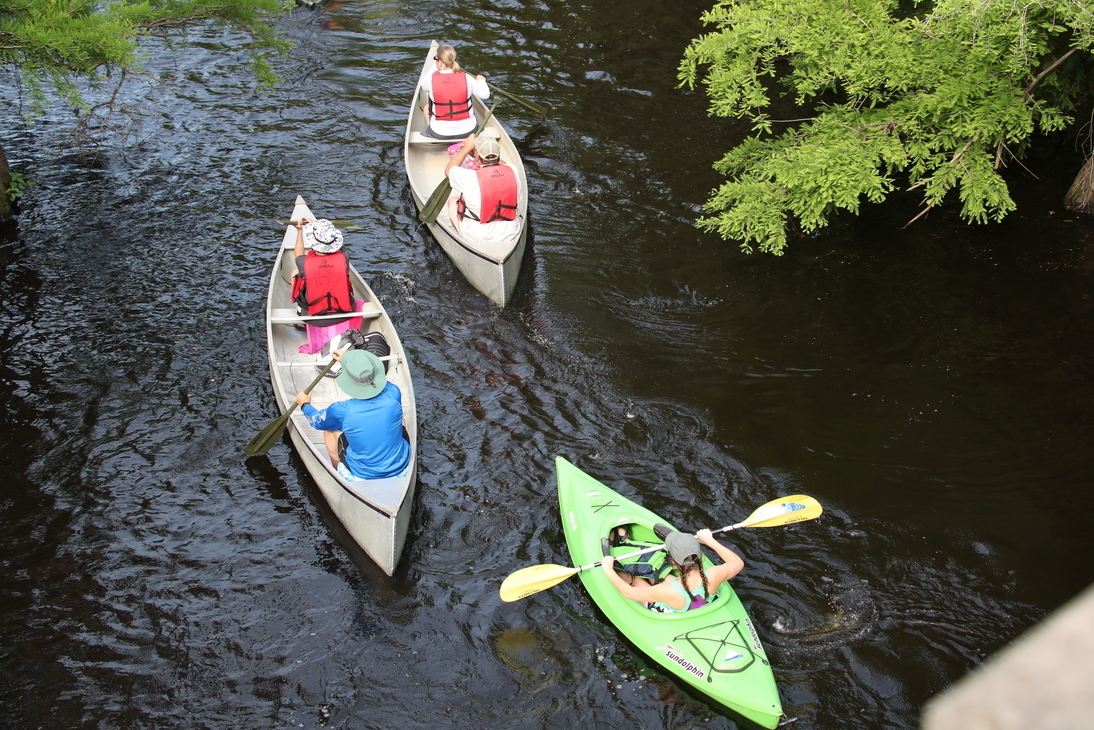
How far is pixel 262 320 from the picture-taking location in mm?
9133

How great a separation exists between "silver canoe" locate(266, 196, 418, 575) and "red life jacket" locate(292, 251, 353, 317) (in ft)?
0.75

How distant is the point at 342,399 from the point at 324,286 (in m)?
1.21

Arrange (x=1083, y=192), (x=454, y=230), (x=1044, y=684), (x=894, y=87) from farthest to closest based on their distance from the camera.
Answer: (x=1083, y=192), (x=454, y=230), (x=894, y=87), (x=1044, y=684)

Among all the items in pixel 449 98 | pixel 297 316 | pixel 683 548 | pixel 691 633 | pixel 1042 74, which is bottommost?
pixel 691 633

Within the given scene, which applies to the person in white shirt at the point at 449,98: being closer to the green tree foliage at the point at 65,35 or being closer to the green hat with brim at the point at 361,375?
the green tree foliage at the point at 65,35

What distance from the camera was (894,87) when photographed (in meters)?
8.66

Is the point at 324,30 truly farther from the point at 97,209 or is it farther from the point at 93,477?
the point at 93,477

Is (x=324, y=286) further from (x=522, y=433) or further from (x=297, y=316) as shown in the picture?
(x=522, y=433)

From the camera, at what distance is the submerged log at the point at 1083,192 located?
10.6 meters

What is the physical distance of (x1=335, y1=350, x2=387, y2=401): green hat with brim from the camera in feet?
19.8

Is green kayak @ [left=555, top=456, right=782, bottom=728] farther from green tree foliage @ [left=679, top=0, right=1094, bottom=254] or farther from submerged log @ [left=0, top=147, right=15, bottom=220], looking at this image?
submerged log @ [left=0, top=147, right=15, bottom=220]

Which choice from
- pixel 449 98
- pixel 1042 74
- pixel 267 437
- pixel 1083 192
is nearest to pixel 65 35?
pixel 267 437

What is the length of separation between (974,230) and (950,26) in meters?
3.36

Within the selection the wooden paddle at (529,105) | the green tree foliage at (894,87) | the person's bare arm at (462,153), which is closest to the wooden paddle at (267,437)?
the person's bare arm at (462,153)
